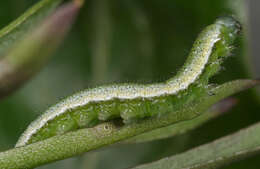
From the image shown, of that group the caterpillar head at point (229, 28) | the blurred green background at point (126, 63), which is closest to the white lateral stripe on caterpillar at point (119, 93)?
the caterpillar head at point (229, 28)

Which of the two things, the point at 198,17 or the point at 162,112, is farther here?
the point at 198,17

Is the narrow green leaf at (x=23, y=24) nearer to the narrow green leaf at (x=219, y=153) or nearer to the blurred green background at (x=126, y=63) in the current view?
the narrow green leaf at (x=219, y=153)

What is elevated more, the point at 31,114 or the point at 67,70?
the point at 67,70

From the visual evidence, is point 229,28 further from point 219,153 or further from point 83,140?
point 83,140

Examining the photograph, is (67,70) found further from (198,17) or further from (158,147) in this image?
(198,17)

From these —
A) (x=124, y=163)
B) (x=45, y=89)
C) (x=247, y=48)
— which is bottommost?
(x=124, y=163)

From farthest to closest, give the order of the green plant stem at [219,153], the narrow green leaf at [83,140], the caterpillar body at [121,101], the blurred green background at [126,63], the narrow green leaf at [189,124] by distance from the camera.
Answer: the blurred green background at [126,63], the caterpillar body at [121,101], the narrow green leaf at [189,124], the green plant stem at [219,153], the narrow green leaf at [83,140]

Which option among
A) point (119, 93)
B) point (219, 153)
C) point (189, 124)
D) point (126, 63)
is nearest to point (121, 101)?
point (119, 93)

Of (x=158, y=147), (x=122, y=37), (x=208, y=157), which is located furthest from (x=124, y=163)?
(x=208, y=157)
